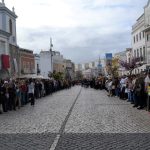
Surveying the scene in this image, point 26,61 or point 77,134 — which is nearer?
point 77,134

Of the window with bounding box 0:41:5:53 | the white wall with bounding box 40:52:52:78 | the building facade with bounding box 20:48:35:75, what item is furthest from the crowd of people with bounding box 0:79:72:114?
the white wall with bounding box 40:52:52:78

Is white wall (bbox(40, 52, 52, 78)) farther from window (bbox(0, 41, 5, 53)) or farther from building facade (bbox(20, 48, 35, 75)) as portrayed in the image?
window (bbox(0, 41, 5, 53))

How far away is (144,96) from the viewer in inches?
846

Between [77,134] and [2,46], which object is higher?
[2,46]

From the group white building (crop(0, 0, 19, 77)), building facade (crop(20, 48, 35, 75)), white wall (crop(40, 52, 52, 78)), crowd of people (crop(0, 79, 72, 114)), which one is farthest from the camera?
white wall (crop(40, 52, 52, 78))

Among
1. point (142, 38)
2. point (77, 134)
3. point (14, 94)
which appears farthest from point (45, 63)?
point (77, 134)

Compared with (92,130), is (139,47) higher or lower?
higher

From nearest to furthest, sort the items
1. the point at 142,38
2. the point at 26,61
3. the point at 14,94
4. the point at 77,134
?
the point at 77,134 → the point at 14,94 → the point at 142,38 → the point at 26,61

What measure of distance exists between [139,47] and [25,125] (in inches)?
2186

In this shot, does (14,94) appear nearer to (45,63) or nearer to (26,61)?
(26,61)

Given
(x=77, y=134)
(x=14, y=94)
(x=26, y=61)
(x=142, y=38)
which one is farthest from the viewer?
(x=26, y=61)

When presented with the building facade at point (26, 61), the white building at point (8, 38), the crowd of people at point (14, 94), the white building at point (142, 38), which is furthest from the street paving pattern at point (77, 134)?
the building facade at point (26, 61)

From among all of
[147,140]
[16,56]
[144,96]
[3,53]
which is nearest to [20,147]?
[147,140]

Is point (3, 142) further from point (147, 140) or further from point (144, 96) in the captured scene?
point (144, 96)
